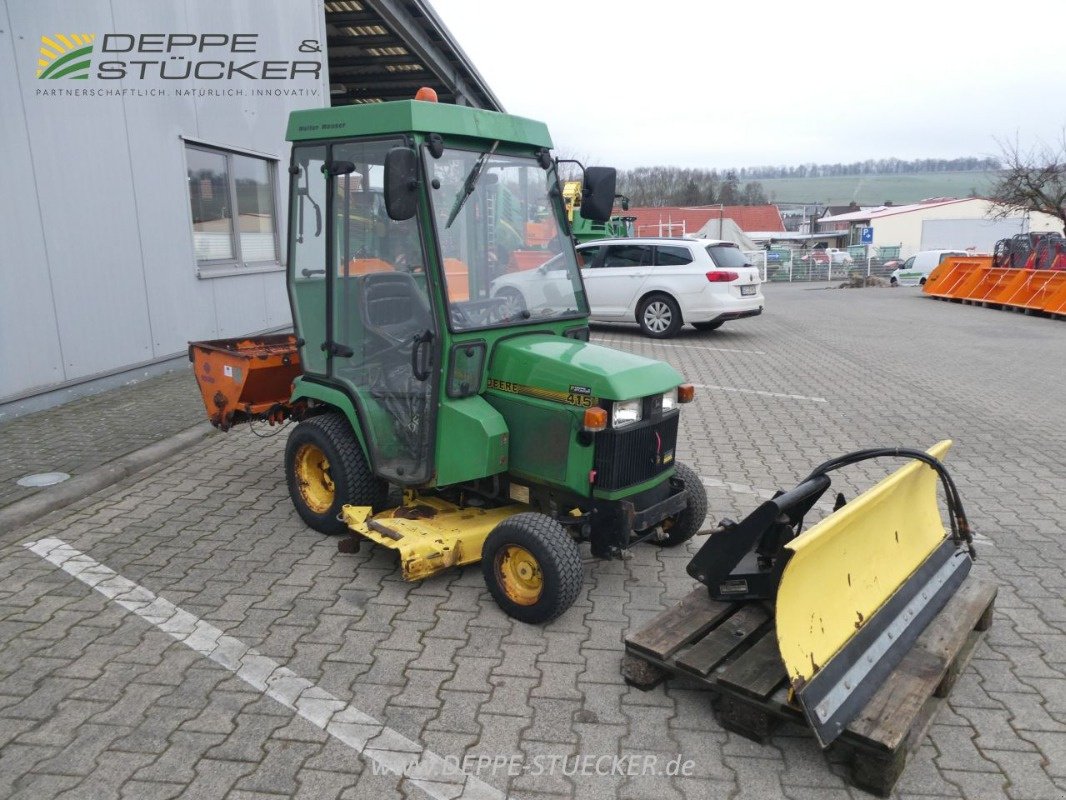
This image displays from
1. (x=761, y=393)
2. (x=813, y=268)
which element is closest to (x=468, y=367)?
(x=761, y=393)

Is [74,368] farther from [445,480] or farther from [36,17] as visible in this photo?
[445,480]

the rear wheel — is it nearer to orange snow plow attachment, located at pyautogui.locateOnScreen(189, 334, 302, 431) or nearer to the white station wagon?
orange snow plow attachment, located at pyautogui.locateOnScreen(189, 334, 302, 431)

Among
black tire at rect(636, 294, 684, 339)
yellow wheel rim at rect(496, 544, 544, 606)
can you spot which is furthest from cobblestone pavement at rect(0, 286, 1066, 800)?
black tire at rect(636, 294, 684, 339)

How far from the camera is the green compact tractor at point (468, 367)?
3.69 metres

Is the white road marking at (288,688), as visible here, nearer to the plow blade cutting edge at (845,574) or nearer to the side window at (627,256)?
the plow blade cutting edge at (845,574)

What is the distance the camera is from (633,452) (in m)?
3.77

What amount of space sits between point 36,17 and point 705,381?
311 inches

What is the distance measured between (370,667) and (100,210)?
6344 mm

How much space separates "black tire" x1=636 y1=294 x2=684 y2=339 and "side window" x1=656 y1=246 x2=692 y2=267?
1.82ft

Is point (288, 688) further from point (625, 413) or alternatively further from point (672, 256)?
point (672, 256)

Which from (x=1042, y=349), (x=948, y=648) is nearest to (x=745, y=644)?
(x=948, y=648)

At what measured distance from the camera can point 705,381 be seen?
9688 millimetres

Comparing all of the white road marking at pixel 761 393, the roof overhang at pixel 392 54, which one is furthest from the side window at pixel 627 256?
the white road marking at pixel 761 393

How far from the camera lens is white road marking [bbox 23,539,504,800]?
2.69m
